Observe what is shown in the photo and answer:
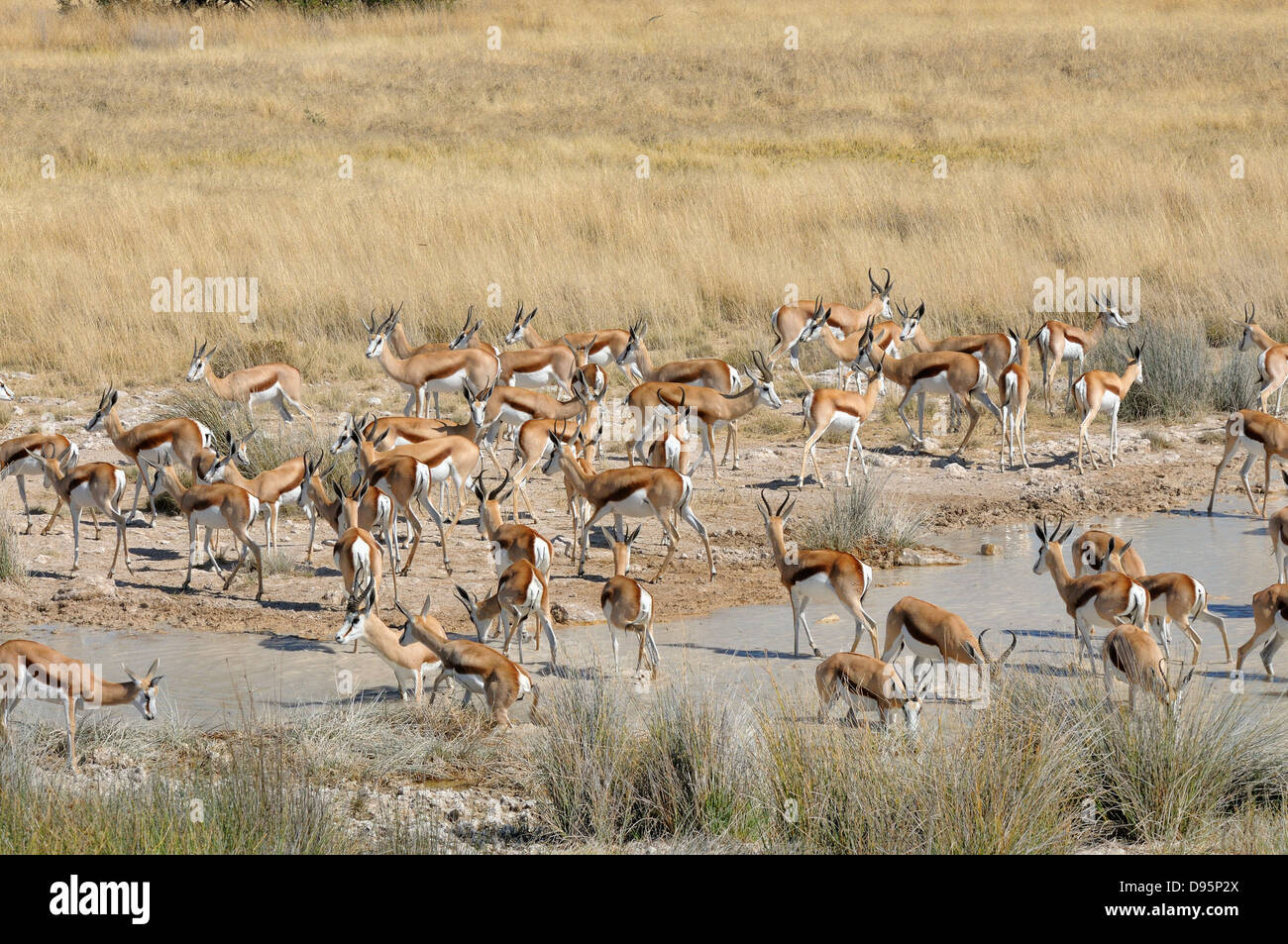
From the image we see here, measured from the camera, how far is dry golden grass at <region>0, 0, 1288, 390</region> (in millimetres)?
18375

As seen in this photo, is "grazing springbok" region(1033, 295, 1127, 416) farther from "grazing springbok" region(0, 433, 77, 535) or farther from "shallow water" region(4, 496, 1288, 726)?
"grazing springbok" region(0, 433, 77, 535)

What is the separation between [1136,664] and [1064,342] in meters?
8.51

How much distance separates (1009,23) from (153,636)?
41.0 m

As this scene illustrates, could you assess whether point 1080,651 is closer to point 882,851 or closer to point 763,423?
point 882,851

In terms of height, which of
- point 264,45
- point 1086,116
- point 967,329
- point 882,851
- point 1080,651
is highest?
point 264,45

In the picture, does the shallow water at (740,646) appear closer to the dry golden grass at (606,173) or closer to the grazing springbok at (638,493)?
the grazing springbok at (638,493)

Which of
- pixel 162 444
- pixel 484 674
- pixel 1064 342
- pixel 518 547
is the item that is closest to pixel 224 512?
pixel 162 444

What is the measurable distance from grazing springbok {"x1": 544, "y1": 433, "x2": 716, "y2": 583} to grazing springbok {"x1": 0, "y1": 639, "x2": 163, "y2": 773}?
3679 millimetres

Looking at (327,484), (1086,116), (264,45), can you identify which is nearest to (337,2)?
(264,45)

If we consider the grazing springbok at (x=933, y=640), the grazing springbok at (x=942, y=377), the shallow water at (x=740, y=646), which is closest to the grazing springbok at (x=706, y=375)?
the grazing springbok at (x=942, y=377)

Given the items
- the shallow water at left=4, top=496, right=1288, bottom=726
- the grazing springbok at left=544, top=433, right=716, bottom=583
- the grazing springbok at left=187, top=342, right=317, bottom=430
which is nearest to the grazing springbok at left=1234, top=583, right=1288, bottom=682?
the shallow water at left=4, top=496, right=1288, bottom=726

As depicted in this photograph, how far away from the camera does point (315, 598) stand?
9.62m

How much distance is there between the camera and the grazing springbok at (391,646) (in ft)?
24.9

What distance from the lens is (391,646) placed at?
7645 millimetres
